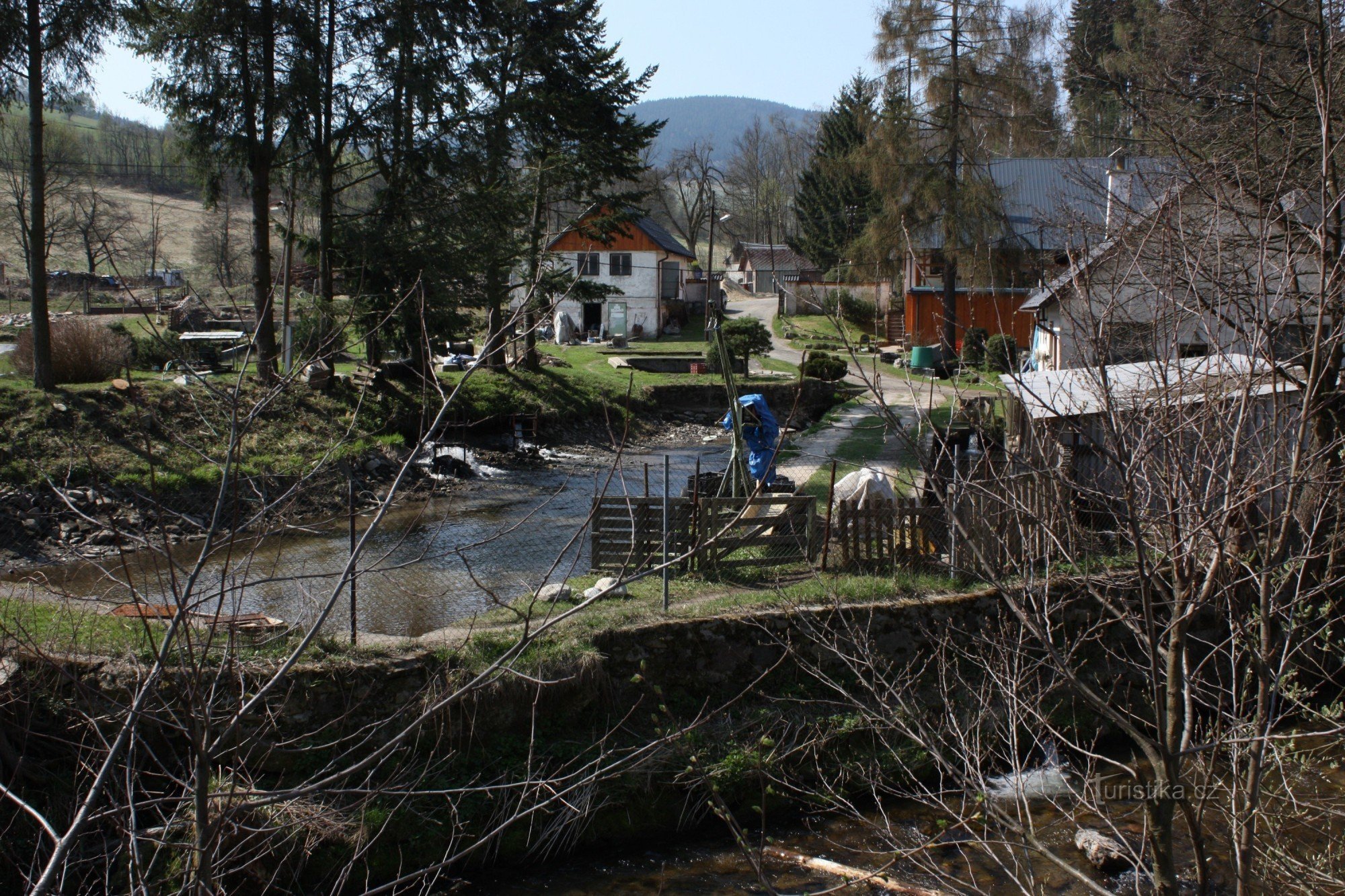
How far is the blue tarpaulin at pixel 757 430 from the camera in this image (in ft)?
46.3

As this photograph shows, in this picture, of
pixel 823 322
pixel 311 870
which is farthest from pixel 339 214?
pixel 823 322

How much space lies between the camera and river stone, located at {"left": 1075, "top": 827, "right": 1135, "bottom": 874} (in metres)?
8.07

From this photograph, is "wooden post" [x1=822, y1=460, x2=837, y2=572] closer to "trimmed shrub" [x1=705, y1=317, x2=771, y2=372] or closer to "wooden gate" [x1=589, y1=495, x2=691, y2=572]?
"wooden gate" [x1=589, y1=495, x2=691, y2=572]

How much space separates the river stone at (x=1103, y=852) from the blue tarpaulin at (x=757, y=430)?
651 cm

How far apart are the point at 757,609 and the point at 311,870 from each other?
4863 mm

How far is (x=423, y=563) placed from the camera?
1451 centimetres

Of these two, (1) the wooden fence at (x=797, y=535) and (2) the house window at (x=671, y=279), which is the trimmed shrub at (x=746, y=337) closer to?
(2) the house window at (x=671, y=279)

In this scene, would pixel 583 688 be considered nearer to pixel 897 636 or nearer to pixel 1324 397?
pixel 897 636

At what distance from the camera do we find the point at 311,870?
780 cm

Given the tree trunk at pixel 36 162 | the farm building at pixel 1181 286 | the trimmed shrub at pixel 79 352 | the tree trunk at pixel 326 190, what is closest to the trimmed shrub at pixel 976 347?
the tree trunk at pixel 326 190

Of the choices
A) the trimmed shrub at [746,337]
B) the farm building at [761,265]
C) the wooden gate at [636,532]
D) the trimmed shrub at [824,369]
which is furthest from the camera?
the farm building at [761,265]

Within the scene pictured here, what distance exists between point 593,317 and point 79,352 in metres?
31.4

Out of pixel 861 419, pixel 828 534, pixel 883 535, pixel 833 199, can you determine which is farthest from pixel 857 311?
pixel 828 534

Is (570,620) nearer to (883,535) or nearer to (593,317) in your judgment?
(883,535)
